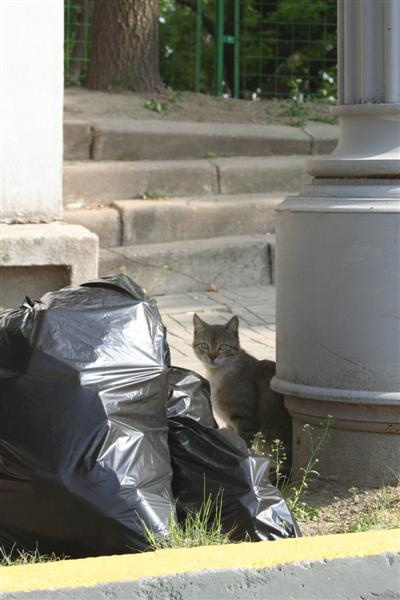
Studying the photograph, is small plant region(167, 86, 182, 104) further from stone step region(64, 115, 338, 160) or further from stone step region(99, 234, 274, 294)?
stone step region(99, 234, 274, 294)

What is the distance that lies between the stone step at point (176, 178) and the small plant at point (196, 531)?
17.0ft

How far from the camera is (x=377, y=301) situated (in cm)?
393

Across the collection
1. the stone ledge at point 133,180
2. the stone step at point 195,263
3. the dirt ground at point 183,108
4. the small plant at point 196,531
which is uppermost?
the dirt ground at point 183,108

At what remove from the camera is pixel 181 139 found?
9.23 meters

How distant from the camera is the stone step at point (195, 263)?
764 centimetres

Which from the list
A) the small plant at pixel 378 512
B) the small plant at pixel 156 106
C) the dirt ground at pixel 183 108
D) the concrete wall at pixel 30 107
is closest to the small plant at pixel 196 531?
the small plant at pixel 378 512

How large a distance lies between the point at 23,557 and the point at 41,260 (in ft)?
8.17

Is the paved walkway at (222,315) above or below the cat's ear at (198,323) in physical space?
below

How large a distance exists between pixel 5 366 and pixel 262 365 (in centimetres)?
196

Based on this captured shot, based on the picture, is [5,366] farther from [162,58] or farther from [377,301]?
[162,58]

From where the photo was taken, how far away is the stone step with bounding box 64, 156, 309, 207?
845 cm

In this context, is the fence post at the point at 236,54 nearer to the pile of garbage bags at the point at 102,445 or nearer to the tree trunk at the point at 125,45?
the tree trunk at the point at 125,45

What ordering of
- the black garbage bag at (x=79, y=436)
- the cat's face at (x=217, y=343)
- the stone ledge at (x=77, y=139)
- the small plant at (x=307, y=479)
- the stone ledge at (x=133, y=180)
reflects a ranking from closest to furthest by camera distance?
the black garbage bag at (x=79, y=436)
the small plant at (x=307, y=479)
the cat's face at (x=217, y=343)
the stone ledge at (x=133, y=180)
the stone ledge at (x=77, y=139)

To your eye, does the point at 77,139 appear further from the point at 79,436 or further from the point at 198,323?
the point at 79,436
